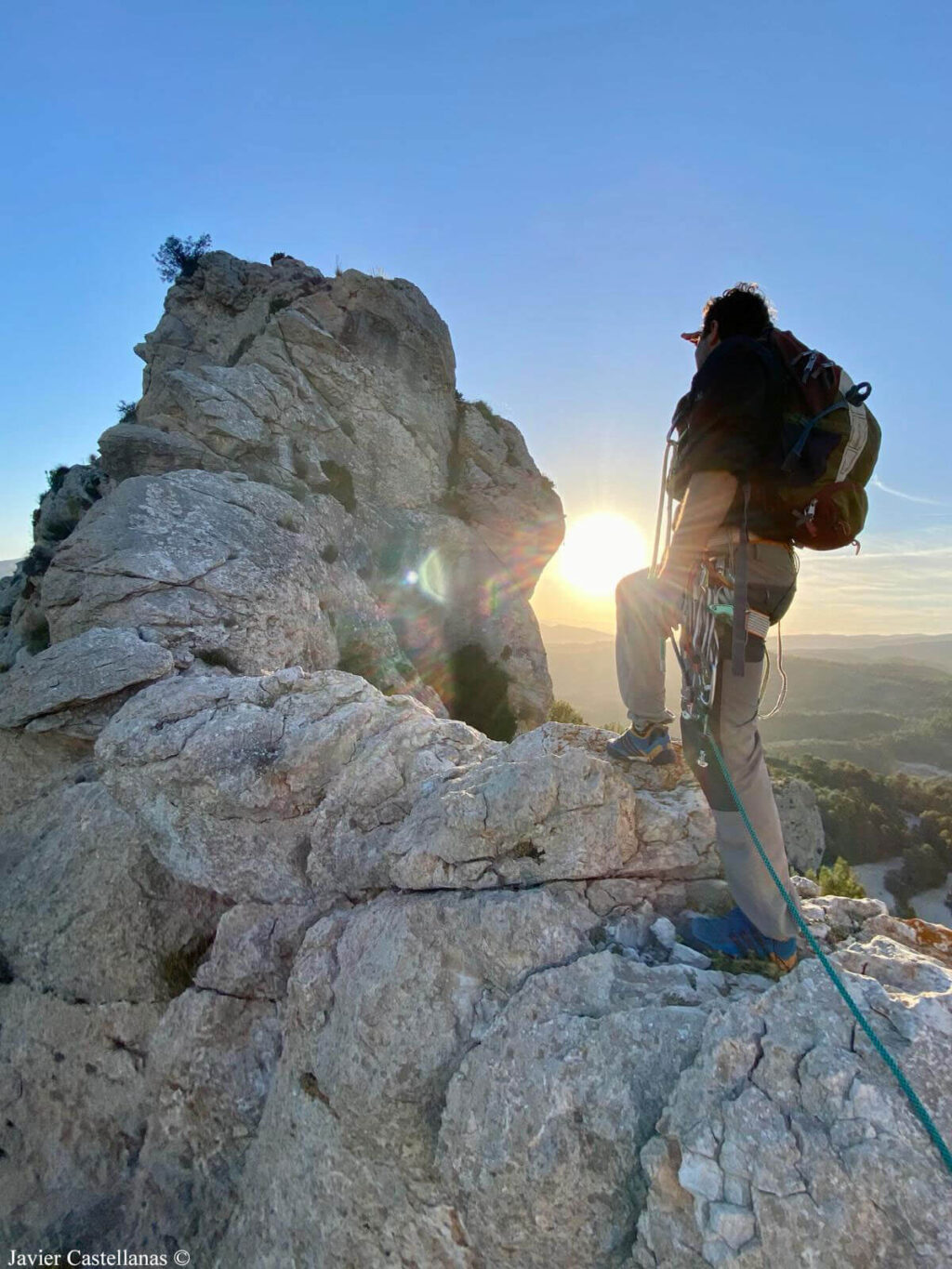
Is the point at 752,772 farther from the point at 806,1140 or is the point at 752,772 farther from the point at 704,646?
the point at 806,1140

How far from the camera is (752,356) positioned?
4246mm

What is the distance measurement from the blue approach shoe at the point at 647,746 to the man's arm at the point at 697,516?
185 centimetres

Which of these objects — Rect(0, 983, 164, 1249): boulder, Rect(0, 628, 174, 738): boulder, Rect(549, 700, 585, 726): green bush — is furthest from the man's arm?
Rect(549, 700, 585, 726): green bush

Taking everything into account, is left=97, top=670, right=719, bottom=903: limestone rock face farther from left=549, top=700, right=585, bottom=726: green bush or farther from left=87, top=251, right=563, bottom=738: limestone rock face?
left=549, top=700, right=585, bottom=726: green bush

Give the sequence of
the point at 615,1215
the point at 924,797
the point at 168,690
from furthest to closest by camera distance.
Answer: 1. the point at 924,797
2. the point at 168,690
3. the point at 615,1215

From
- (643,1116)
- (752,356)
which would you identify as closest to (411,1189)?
(643,1116)

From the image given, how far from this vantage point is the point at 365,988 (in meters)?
5.86

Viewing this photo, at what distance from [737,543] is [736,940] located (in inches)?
135

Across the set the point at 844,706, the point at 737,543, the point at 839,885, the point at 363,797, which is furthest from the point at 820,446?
the point at 844,706

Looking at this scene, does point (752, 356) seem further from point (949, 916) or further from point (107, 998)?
point (949, 916)

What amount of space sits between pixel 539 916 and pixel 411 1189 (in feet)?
7.96

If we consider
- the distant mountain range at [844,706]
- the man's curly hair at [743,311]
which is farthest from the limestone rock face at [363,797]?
the distant mountain range at [844,706]

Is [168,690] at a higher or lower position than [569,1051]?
higher

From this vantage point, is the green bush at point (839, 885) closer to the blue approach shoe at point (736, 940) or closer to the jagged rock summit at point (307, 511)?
the blue approach shoe at point (736, 940)
